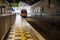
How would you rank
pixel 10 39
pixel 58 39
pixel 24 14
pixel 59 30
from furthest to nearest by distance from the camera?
1. pixel 24 14
2. pixel 10 39
3. pixel 59 30
4. pixel 58 39

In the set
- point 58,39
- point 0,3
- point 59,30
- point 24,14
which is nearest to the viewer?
point 58,39

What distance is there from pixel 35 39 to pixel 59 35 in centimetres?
197

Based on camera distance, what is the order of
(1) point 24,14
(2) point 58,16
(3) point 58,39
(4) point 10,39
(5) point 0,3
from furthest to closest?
(1) point 24,14, (5) point 0,3, (4) point 10,39, (2) point 58,16, (3) point 58,39

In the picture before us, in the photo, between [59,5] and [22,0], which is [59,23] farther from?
[22,0]

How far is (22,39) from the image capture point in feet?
28.8

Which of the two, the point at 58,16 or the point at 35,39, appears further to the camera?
the point at 35,39

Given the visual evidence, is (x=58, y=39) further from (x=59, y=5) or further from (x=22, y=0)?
(x=22, y=0)

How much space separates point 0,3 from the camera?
24.3 m

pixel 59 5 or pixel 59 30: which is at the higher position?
pixel 59 5

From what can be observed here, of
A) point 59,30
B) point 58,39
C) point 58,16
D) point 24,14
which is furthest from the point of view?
point 24,14

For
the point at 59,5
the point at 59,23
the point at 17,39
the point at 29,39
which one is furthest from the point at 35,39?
the point at 59,5

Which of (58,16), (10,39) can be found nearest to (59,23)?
(58,16)

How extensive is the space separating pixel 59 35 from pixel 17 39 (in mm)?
2587

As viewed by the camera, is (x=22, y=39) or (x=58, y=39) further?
(x=22, y=39)
